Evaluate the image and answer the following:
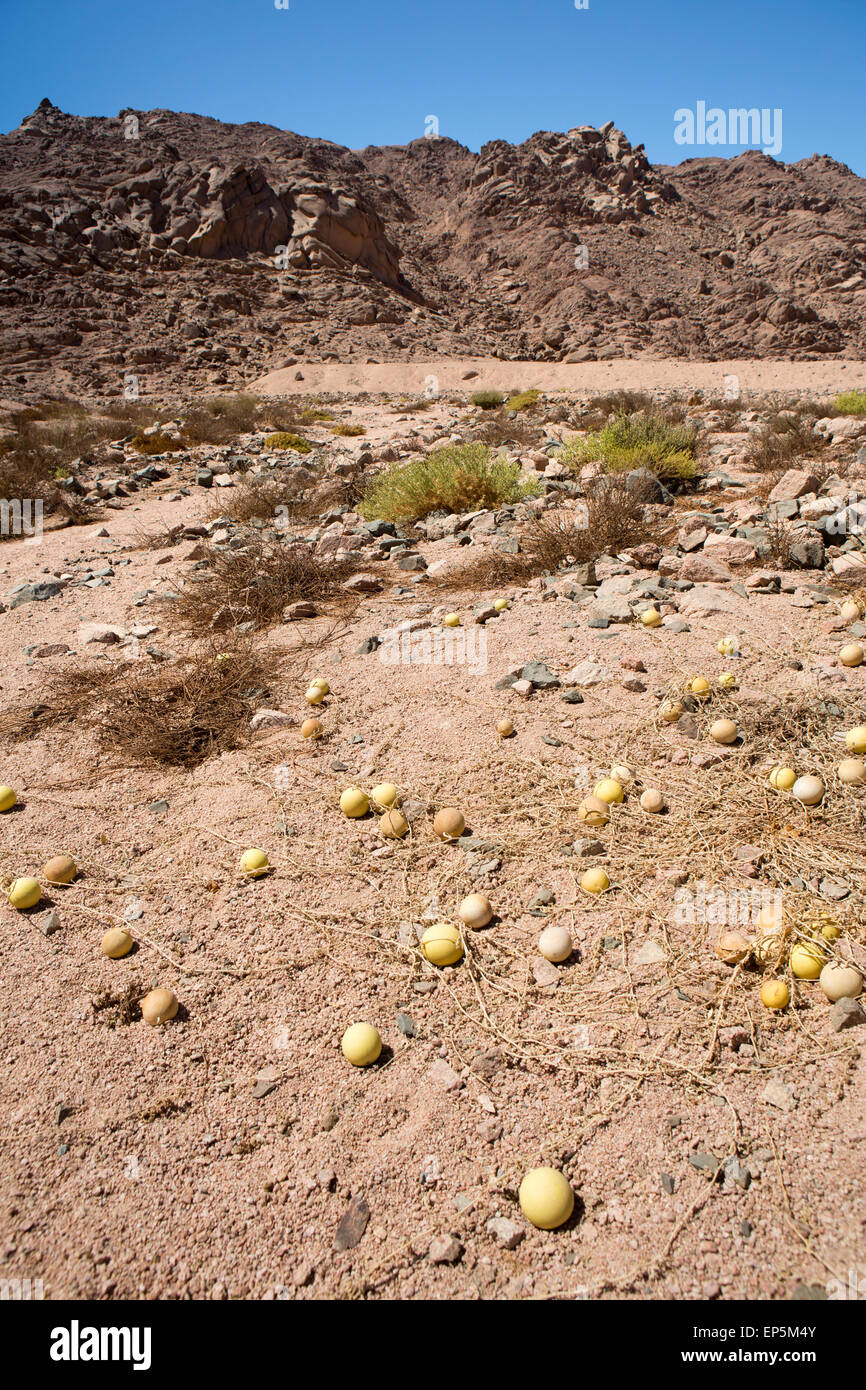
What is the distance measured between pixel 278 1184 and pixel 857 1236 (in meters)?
1.32

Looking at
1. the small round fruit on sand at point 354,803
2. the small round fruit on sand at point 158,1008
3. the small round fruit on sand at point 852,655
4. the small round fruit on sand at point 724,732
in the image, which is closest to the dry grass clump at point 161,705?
the small round fruit on sand at point 354,803

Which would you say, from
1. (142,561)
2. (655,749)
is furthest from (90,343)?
(655,749)

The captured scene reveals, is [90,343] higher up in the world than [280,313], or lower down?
lower down

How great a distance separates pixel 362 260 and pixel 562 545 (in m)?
43.4

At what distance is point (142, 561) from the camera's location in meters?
6.68

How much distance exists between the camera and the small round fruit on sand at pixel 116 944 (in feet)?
7.48

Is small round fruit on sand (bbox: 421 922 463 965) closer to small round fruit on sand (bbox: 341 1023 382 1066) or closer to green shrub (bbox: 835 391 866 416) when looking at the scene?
small round fruit on sand (bbox: 341 1023 382 1066)

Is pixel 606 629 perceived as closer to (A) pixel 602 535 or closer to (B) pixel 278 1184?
(A) pixel 602 535

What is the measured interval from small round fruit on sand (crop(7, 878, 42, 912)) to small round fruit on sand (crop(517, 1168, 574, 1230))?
6.63 ft

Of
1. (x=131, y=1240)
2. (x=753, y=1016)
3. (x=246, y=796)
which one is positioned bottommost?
(x=131, y=1240)

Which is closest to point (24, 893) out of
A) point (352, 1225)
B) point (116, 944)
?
point (116, 944)

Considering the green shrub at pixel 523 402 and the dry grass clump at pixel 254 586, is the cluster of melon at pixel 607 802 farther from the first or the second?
Result: the green shrub at pixel 523 402

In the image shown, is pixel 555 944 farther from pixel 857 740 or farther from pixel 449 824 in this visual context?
pixel 857 740

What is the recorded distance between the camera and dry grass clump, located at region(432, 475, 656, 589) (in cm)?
510
